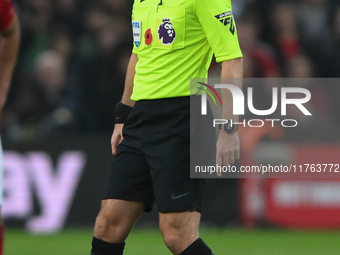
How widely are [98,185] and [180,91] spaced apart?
490 centimetres

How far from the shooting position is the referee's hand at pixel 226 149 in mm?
4301

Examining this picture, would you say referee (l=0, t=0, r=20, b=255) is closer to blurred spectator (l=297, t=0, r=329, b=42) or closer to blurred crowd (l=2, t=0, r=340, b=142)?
blurred crowd (l=2, t=0, r=340, b=142)

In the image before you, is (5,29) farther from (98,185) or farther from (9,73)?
(98,185)

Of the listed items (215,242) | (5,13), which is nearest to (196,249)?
(5,13)

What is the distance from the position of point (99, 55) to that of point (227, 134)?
20.4ft

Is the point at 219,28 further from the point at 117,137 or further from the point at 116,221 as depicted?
the point at 116,221

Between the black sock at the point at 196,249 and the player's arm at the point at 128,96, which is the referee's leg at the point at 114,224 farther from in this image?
the player's arm at the point at 128,96

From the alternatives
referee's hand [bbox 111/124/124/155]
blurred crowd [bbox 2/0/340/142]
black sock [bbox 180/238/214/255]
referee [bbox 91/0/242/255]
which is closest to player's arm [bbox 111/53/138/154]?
referee's hand [bbox 111/124/124/155]

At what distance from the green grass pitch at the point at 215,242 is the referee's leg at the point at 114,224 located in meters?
3.02

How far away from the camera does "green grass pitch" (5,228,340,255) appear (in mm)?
7773

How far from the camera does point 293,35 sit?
1066 centimetres

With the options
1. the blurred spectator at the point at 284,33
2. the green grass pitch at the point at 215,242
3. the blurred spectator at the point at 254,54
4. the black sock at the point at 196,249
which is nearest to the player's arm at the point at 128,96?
the black sock at the point at 196,249

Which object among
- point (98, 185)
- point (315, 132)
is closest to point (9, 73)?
point (98, 185)

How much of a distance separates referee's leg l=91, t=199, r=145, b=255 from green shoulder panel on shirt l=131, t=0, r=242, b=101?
0.67m
